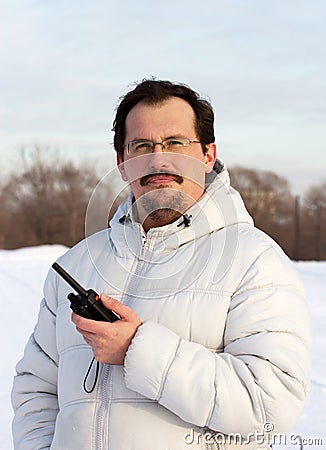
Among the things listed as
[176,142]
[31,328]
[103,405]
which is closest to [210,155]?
[176,142]

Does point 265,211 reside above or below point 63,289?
below

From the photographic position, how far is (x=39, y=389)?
7.12 ft

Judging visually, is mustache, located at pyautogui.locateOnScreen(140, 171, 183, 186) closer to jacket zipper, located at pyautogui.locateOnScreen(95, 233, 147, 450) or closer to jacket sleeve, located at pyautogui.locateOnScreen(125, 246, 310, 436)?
jacket sleeve, located at pyautogui.locateOnScreen(125, 246, 310, 436)

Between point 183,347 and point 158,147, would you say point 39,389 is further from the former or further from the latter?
point 158,147

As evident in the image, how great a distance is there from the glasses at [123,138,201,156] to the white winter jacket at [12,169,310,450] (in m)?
0.15

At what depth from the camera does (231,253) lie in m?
1.92

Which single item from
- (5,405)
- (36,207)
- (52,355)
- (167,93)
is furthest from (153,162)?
(36,207)

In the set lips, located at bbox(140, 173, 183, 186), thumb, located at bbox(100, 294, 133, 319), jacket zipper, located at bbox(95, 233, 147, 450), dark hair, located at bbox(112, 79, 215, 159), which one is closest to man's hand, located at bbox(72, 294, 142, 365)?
thumb, located at bbox(100, 294, 133, 319)

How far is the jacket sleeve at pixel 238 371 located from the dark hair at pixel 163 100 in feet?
2.04

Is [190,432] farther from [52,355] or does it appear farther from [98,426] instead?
[52,355]

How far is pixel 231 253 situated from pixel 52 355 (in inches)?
27.2

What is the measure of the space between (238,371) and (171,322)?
0.80ft

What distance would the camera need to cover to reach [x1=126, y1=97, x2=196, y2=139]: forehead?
2.05 m

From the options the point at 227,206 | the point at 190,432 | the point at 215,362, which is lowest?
the point at 190,432
